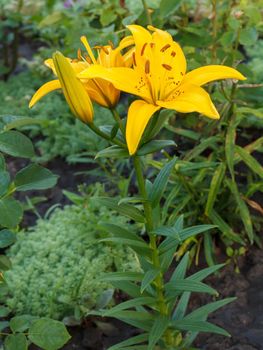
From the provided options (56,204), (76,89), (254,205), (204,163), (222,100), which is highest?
(76,89)

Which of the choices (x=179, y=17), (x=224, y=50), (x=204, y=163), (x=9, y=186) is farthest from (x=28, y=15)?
(x=9, y=186)

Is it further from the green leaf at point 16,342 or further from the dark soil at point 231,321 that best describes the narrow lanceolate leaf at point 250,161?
the green leaf at point 16,342

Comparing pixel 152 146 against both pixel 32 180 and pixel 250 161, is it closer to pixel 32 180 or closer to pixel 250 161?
pixel 32 180

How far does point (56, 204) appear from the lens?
245 cm

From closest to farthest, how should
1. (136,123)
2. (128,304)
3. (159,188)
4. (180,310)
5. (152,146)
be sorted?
(136,123) < (152,146) < (159,188) < (128,304) < (180,310)

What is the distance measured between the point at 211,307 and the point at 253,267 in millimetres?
477

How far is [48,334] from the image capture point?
151 centimetres

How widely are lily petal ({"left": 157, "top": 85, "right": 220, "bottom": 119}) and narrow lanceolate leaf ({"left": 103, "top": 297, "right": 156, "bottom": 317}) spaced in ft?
1.91

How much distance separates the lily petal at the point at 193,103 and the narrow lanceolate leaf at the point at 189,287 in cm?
50

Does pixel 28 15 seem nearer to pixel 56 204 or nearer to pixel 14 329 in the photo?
pixel 56 204

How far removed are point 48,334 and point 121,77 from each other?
0.70 meters

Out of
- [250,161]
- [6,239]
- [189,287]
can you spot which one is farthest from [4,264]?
[250,161]

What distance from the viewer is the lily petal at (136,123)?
3.83 ft

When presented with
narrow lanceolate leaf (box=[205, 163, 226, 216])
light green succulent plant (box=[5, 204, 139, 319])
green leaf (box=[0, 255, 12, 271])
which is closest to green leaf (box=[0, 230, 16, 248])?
green leaf (box=[0, 255, 12, 271])
